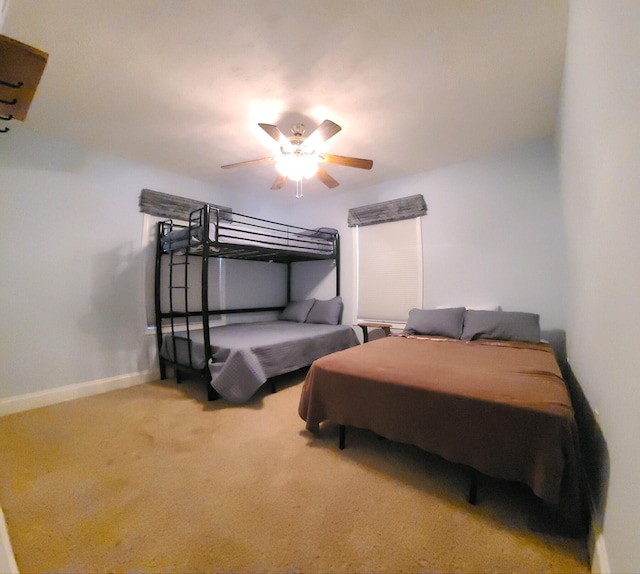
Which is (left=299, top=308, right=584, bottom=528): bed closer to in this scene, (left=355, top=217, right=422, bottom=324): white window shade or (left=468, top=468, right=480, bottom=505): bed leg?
(left=468, top=468, right=480, bottom=505): bed leg

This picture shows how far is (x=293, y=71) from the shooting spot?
177cm

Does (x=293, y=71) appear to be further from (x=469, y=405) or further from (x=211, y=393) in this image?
(x=211, y=393)

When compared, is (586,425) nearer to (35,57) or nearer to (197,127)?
(35,57)

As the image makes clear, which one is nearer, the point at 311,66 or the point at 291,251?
the point at 311,66

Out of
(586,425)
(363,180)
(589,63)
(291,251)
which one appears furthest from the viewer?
(363,180)

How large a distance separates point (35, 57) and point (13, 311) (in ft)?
8.24

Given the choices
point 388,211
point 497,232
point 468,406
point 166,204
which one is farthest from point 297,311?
point 468,406

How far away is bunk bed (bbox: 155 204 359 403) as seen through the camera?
2439 millimetres

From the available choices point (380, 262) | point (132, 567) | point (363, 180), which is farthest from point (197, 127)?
point (132, 567)

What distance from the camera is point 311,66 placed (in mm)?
1737

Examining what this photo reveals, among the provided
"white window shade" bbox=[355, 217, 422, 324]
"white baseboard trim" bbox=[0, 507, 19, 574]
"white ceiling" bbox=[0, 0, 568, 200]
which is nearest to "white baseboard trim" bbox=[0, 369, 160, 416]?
"white baseboard trim" bbox=[0, 507, 19, 574]

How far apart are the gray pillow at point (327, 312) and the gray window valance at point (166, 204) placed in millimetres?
1764

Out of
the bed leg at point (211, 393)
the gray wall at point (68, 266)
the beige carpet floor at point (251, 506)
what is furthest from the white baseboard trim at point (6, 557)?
the gray wall at point (68, 266)

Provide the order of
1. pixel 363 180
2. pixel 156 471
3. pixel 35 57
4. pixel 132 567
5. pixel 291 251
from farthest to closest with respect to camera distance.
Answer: pixel 363 180 → pixel 291 251 → pixel 156 471 → pixel 132 567 → pixel 35 57
